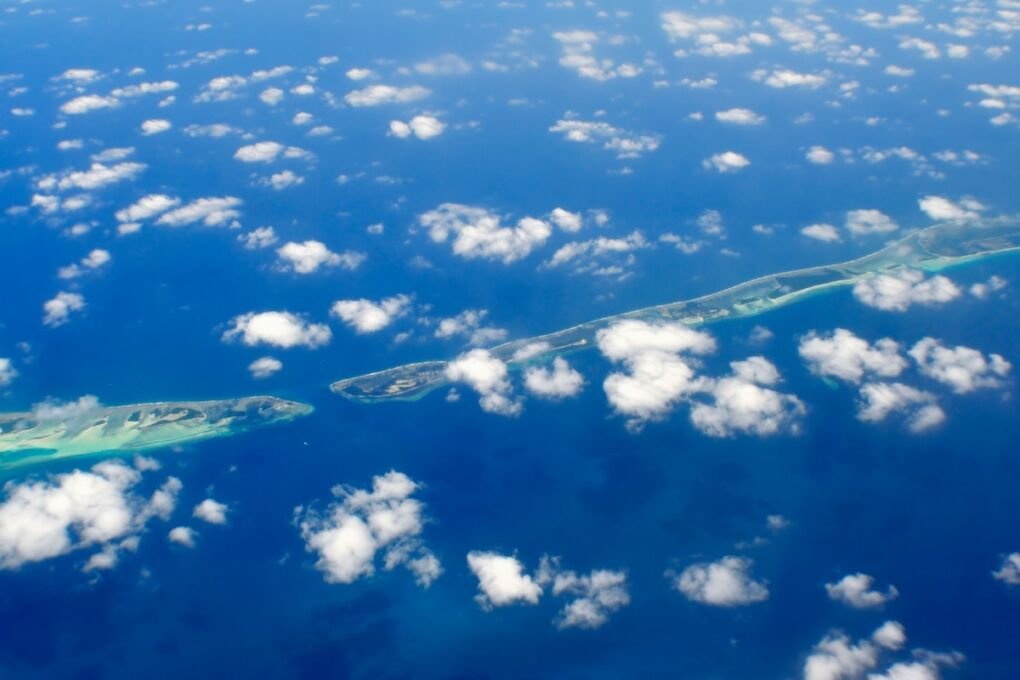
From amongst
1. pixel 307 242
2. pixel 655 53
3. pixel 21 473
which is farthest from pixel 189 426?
pixel 655 53

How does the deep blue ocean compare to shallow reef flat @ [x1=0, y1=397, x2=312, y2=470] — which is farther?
shallow reef flat @ [x1=0, y1=397, x2=312, y2=470]

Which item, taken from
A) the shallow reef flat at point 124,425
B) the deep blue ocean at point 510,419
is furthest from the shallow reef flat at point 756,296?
the shallow reef flat at point 124,425

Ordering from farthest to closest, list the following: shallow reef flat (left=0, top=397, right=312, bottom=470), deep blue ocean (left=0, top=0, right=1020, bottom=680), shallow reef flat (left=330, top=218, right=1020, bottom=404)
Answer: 1. shallow reef flat (left=330, top=218, right=1020, bottom=404)
2. shallow reef flat (left=0, top=397, right=312, bottom=470)
3. deep blue ocean (left=0, top=0, right=1020, bottom=680)

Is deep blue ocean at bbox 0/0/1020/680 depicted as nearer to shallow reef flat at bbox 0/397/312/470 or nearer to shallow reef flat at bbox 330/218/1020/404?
shallow reef flat at bbox 0/397/312/470

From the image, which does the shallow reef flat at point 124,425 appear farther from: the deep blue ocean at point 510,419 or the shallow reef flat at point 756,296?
the shallow reef flat at point 756,296

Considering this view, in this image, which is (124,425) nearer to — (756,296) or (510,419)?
(510,419)

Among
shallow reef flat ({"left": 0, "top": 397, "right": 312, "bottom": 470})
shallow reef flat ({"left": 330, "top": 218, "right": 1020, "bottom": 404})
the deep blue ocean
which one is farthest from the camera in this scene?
shallow reef flat ({"left": 330, "top": 218, "right": 1020, "bottom": 404})

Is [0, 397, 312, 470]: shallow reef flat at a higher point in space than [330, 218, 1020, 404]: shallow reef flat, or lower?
lower

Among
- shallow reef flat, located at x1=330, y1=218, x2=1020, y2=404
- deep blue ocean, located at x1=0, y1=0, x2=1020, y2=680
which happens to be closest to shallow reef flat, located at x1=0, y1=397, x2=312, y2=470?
deep blue ocean, located at x1=0, y1=0, x2=1020, y2=680
